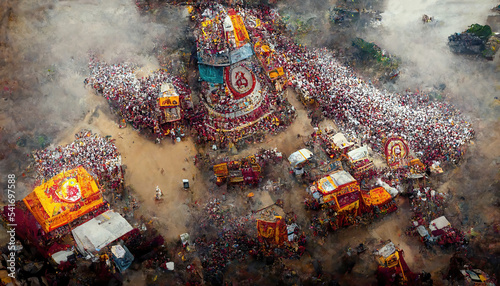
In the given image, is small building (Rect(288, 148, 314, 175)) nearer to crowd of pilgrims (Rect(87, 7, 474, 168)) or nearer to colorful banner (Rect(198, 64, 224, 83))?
crowd of pilgrims (Rect(87, 7, 474, 168))

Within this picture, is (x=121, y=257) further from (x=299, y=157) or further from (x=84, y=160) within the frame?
(x=299, y=157)

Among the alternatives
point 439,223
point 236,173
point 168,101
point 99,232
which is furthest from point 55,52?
point 439,223

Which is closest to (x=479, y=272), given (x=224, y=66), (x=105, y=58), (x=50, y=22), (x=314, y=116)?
(x=314, y=116)

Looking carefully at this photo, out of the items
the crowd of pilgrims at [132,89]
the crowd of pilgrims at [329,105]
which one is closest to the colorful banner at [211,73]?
the crowd of pilgrims at [329,105]

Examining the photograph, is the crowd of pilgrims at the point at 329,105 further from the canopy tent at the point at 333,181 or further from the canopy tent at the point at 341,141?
the canopy tent at the point at 333,181

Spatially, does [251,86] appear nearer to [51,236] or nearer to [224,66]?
[224,66]
